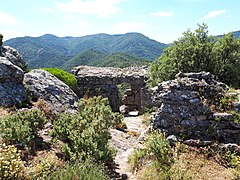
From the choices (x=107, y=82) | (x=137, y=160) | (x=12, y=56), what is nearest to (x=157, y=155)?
(x=137, y=160)

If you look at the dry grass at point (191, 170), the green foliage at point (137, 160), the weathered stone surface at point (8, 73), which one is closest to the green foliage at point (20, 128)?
the green foliage at point (137, 160)

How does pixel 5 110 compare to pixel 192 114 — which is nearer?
pixel 192 114

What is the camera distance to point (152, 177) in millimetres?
6242

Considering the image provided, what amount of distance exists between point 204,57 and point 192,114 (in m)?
6.02

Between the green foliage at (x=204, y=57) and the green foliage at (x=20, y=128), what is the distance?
8041 millimetres

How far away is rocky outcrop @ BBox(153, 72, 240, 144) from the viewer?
764 centimetres

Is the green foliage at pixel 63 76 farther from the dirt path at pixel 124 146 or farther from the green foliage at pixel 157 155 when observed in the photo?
the green foliage at pixel 157 155

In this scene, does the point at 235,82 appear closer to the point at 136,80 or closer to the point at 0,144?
the point at 136,80

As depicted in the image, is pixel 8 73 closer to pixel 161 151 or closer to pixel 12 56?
pixel 12 56

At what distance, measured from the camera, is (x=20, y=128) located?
6746mm

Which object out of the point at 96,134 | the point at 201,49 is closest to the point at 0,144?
the point at 96,134

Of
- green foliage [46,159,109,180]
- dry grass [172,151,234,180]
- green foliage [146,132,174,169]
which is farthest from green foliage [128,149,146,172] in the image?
green foliage [46,159,109,180]

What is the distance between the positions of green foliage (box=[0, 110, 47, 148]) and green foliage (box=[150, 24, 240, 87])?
26.4 feet

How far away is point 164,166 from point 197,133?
1953 millimetres
